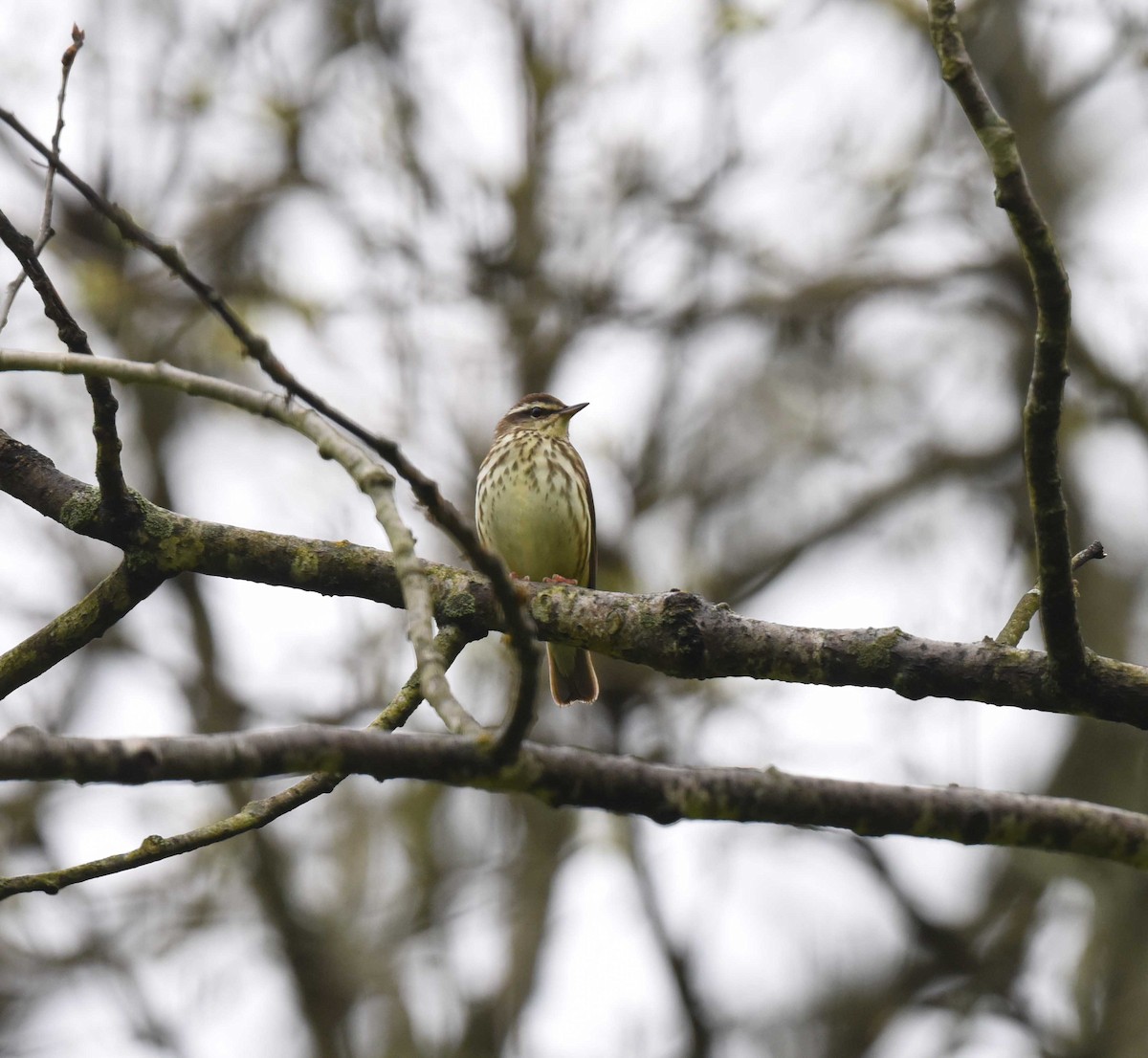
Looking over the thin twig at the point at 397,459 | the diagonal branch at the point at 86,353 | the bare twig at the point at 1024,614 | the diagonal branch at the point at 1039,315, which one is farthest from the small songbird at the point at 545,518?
the thin twig at the point at 397,459

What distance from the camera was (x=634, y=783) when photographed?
2799 millimetres

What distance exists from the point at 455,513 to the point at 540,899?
11460 millimetres

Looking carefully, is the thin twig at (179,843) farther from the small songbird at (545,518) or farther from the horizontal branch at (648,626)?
the small songbird at (545,518)

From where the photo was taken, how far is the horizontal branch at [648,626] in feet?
13.7

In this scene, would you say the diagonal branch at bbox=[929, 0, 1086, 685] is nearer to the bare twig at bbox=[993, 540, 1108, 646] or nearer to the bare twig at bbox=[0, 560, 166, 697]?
the bare twig at bbox=[993, 540, 1108, 646]

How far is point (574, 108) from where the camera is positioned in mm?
13094

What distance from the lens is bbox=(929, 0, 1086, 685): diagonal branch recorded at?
3.20m

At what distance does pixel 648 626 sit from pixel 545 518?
4.09m

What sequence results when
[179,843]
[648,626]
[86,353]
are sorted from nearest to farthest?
[179,843] < [86,353] < [648,626]

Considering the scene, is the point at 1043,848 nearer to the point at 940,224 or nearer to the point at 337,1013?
the point at 337,1013

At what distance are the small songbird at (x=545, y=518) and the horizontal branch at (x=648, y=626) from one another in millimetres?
3550

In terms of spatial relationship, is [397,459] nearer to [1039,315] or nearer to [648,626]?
[1039,315]

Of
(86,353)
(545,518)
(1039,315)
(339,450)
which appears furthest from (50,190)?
(545,518)

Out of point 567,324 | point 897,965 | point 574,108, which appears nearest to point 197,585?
point 567,324
